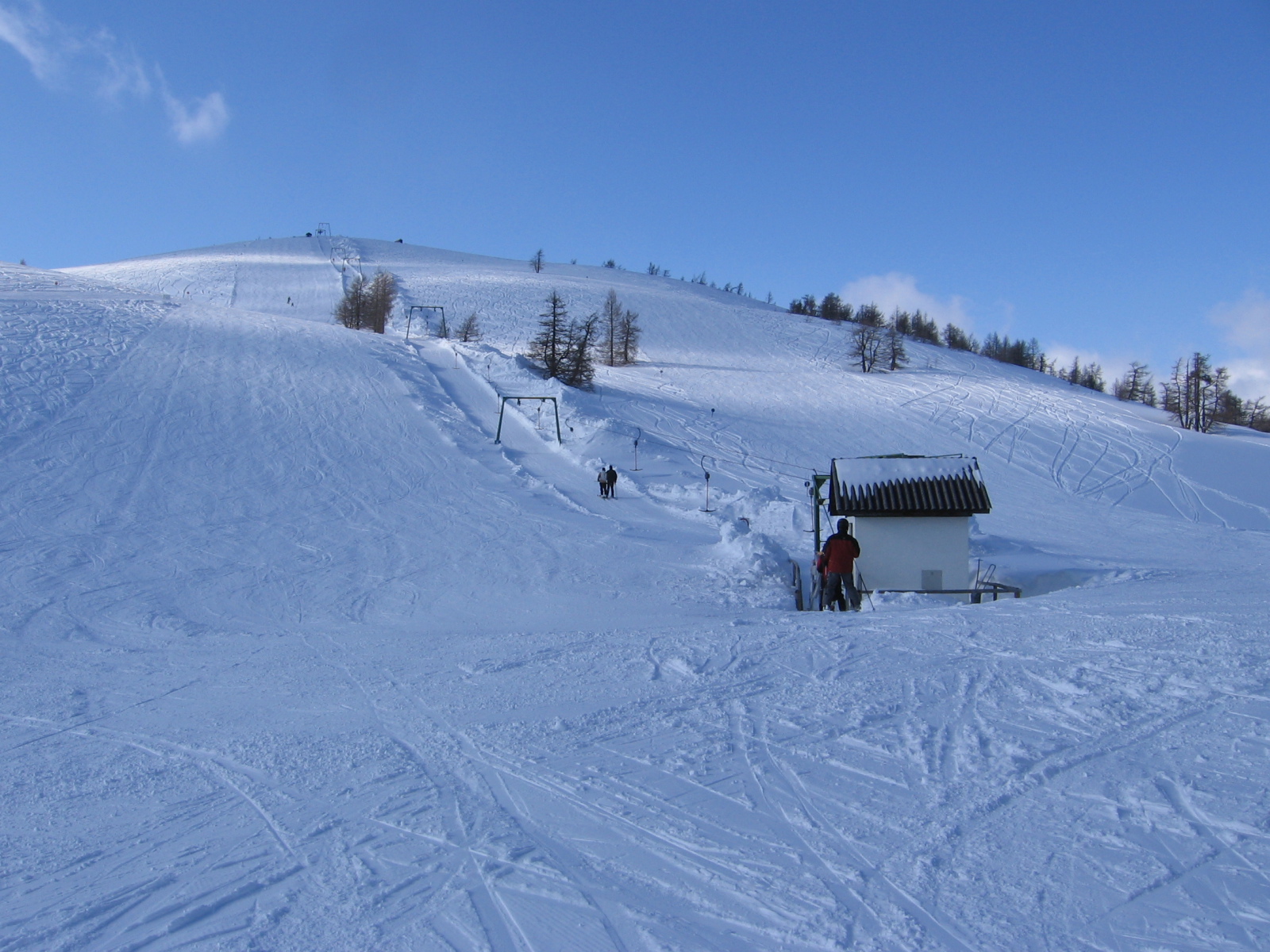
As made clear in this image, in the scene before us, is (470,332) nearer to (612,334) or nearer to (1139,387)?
(612,334)

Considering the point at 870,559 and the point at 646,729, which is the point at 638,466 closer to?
A: the point at 870,559

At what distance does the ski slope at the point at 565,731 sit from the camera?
140 inches

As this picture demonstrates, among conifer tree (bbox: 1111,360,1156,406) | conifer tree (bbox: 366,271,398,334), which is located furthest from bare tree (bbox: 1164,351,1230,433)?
conifer tree (bbox: 366,271,398,334)

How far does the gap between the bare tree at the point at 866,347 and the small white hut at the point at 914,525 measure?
44.7 meters

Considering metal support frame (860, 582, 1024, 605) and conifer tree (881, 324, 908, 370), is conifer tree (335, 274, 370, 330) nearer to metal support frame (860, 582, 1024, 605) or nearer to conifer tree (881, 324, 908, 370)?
conifer tree (881, 324, 908, 370)

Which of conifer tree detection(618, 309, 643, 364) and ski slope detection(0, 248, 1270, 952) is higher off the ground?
conifer tree detection(618, 309, 643, 364)

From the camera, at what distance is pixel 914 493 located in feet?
50.0

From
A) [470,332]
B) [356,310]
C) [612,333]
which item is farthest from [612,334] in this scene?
[356,310]

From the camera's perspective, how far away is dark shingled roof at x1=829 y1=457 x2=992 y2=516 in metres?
15.0

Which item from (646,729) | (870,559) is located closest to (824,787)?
(646,729)

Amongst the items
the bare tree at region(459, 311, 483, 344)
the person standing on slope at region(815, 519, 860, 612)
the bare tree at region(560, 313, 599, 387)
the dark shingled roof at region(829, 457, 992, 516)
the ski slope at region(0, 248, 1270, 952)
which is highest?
the bare tree at region(459, 311, 483, 344)

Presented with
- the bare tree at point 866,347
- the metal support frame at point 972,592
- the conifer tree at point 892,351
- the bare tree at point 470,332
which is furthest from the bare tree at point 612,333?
the metal support frame at point 972,592

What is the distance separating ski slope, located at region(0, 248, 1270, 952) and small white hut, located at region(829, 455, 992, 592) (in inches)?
78.4

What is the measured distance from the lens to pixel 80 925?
3.50 metres
